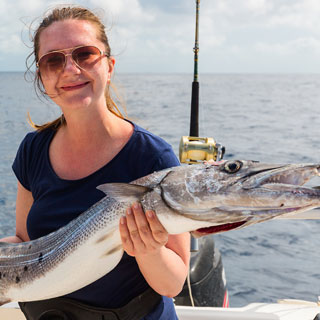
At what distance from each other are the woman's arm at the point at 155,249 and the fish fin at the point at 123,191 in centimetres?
4

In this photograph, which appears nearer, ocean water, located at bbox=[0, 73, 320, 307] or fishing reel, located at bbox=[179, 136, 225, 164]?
fishing reel, located at bbox=[179, 136, 225, 164]

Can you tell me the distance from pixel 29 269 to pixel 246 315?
137cm

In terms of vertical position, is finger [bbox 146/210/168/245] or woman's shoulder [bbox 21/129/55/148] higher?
woman's shoulder [bbox 21/129/55/148]

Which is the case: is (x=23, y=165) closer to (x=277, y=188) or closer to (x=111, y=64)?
(x=111, y=64)

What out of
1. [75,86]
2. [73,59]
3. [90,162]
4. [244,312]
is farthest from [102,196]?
[244,312]

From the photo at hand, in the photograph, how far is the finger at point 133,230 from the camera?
1613 mm

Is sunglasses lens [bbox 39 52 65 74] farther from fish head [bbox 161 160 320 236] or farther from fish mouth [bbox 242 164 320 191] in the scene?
fish mouth [bbox 242 164 320 191]

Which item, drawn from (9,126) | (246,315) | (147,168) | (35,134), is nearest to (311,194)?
(147,168)

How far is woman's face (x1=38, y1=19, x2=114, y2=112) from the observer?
6.29 ft

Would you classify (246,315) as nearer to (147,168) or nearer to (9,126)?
(147,168)

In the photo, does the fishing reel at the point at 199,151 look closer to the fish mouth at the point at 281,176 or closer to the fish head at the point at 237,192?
the fish head at the point at 237,192

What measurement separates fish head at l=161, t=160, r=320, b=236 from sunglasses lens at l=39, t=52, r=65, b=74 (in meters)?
0.73

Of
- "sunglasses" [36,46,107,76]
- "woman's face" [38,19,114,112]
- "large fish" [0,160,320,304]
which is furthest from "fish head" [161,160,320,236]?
"sunglasses" [36,46,107,76]

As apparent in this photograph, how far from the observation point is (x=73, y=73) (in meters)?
1.93
